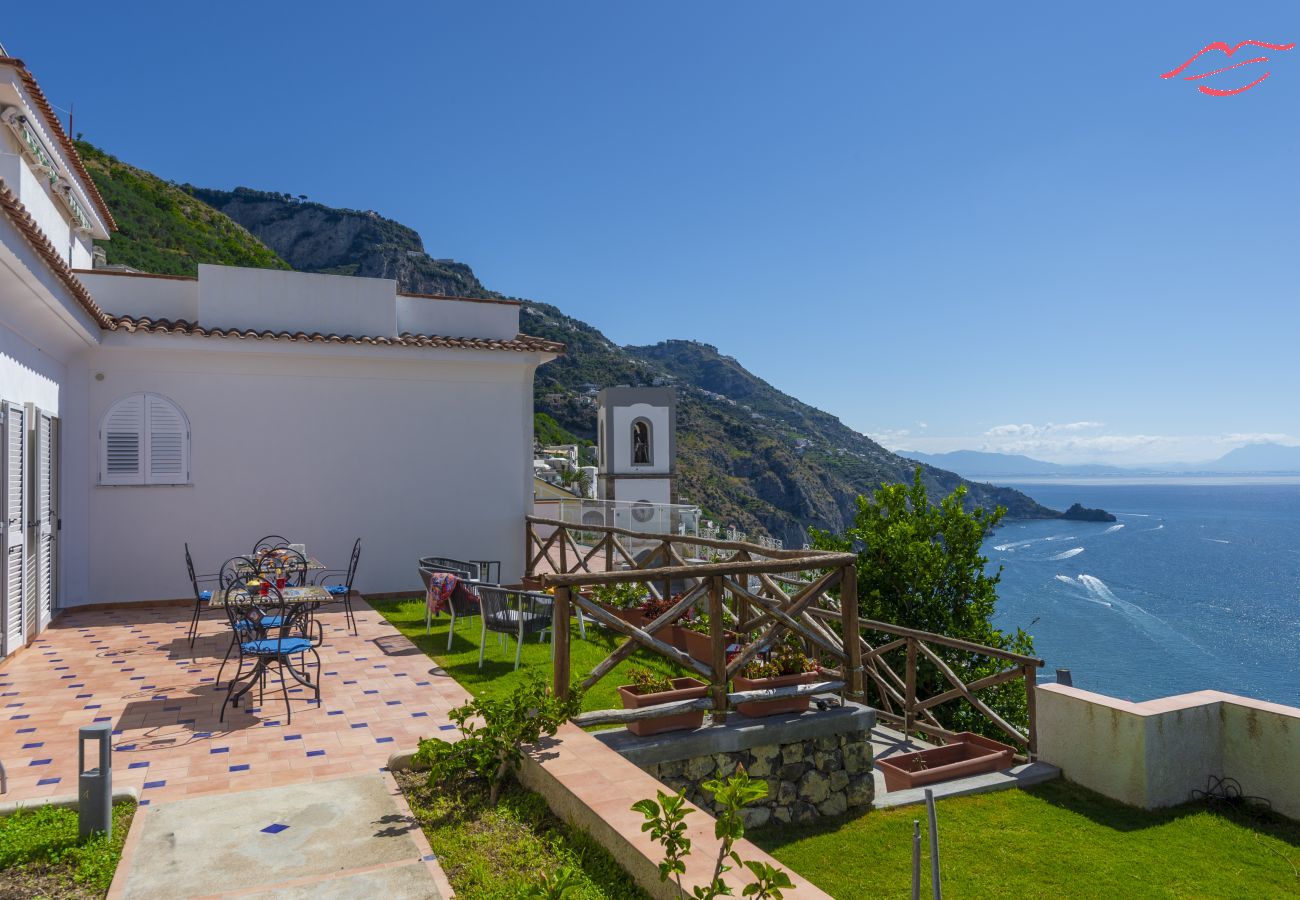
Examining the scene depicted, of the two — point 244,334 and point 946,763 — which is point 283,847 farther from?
point 244,334

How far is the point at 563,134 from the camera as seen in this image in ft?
86.2

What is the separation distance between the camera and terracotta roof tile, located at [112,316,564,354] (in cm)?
1058

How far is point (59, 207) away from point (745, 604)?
13.0 meters

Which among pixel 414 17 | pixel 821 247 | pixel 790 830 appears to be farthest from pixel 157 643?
pixel 821 247

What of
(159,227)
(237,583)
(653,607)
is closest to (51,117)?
(237,583)

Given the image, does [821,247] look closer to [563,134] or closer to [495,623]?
[563,134]

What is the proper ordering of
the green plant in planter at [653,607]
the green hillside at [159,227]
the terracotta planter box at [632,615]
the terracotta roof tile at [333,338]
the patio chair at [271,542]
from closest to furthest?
the green plant in planter at [653,607] < the terracotta planter box at [632,615] < the terracotta roof tile at [333,338] < the patio chair at [271,542] < the green hillside at [159,227]

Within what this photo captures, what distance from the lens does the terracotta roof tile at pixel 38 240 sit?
583 centimetres

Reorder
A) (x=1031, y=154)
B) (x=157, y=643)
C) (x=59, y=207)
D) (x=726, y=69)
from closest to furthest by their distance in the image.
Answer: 1. (x=157, y=643)
2. (x=59, y=207)
3. (x=1031, y=154)
4. (x=726, y=69)

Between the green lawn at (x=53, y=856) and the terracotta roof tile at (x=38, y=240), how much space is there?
4.26 metres

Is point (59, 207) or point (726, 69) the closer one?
point (59, 207)

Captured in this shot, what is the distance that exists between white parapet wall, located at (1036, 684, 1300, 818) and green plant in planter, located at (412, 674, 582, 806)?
165 inches

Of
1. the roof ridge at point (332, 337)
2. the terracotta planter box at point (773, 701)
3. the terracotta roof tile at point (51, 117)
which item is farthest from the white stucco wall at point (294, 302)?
the terracotta planter box at point (773, 701)

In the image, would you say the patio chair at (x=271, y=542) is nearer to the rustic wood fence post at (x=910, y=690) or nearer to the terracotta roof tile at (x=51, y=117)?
the terracotta roof tile at (x=51, y=117)
